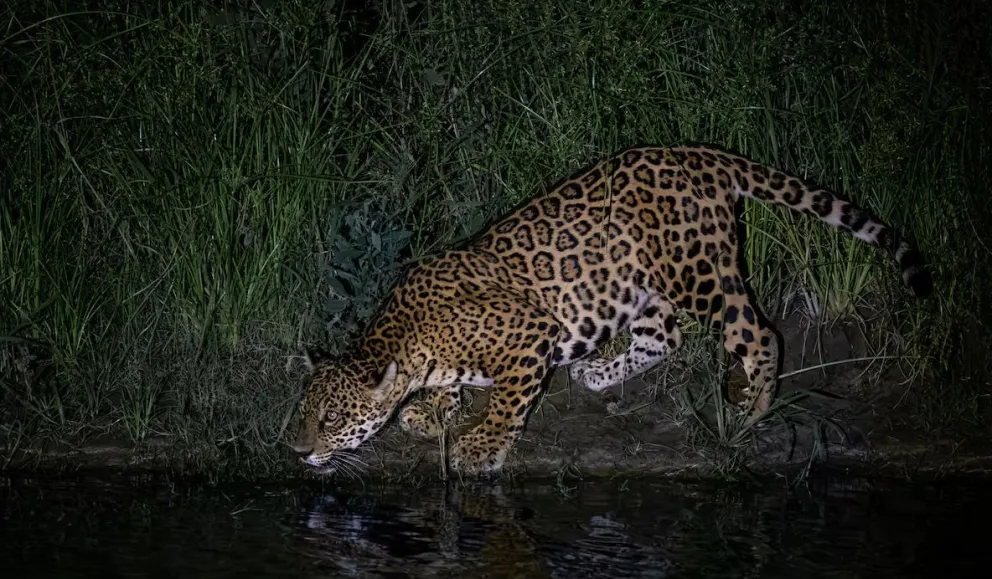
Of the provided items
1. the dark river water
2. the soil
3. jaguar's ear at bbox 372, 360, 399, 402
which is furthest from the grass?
the dark river water

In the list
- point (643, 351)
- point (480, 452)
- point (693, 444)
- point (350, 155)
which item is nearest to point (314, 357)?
point (480, 452)

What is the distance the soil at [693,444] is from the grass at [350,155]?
264mm

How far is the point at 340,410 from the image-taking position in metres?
7.84

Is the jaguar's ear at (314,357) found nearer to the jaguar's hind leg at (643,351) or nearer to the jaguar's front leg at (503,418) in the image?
the jaguar's front leg at (503,418)

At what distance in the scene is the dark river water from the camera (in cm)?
606

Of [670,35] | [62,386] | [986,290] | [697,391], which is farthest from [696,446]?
[62,386]

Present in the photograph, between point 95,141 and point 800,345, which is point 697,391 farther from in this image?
point 95,141

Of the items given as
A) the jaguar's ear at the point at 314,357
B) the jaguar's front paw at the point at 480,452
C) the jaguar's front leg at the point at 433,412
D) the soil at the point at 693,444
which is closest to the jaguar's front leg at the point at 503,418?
the jaguar's front paw at the point at 480,452

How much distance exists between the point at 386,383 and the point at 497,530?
1.54 metres

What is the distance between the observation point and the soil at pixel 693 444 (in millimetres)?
7824

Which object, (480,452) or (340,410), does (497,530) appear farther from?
(340,410)

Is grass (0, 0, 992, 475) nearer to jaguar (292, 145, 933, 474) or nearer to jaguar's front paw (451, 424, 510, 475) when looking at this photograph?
jaguar (292, 145, 933, 474)

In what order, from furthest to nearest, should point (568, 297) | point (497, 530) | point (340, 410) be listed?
point (568, 297) → point (340, 410) → point (497, 530)

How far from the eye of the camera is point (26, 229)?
8.70 meters
